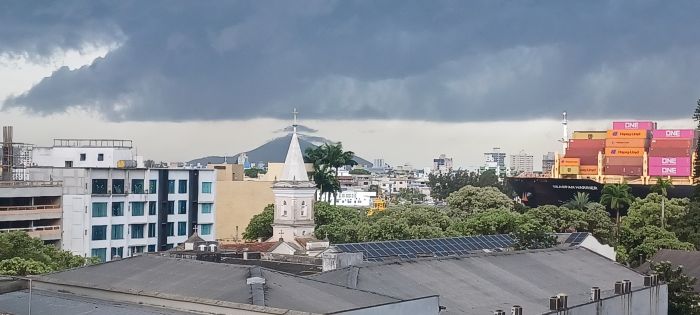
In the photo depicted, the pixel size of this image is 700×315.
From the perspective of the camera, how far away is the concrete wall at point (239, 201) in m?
102

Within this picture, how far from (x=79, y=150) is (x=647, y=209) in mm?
51819

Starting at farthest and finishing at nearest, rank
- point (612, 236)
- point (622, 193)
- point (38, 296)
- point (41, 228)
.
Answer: point (622, 193)
point (612, 236)
point (41, 228)
point (38, 296)

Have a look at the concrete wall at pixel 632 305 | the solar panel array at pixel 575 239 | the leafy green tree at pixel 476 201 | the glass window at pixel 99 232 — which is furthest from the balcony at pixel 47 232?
the leafy green tree at pixel 476 201

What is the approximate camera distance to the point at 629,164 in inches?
5576

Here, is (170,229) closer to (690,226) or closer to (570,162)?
(690,226)

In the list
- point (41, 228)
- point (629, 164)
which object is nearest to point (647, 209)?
point (629, 164)

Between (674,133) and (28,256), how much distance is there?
103m

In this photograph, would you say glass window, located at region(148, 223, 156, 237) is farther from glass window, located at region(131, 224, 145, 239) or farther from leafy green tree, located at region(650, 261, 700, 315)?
leafy green tree, located at region(650, 261, 700, 315)

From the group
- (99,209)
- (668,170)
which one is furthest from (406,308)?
(668,170)

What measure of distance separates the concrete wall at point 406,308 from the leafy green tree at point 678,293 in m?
23.2

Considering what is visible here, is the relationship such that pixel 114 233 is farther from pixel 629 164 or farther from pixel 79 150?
pixel 629 164

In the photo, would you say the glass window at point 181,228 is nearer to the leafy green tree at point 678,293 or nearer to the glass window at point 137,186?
the glass window at point 137,186

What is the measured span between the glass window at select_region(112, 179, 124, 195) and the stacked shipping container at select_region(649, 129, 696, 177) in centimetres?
7843

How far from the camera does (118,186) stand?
267 ft
